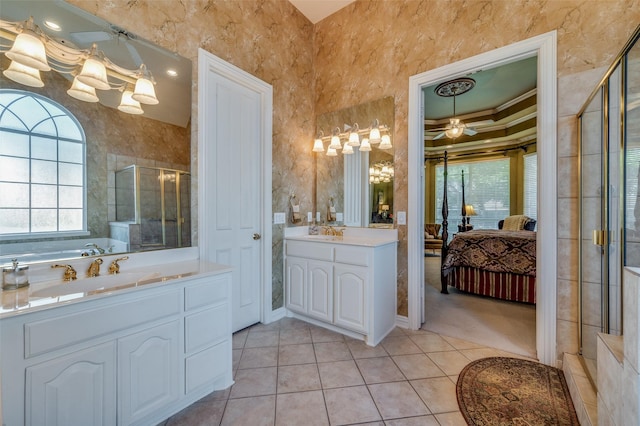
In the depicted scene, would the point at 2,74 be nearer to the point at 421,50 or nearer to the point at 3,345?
the point at 3,345

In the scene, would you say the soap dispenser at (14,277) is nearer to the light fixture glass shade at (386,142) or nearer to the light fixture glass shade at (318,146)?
the light fixture glass shade at (318,146)

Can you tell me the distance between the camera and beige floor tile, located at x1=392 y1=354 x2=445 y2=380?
1.83 m

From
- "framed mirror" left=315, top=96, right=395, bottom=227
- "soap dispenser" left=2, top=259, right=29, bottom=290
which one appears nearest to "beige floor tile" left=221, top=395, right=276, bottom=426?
"soap dispenser" left=2, top=259, right=29, bottom=290

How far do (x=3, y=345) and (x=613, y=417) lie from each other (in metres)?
2.33

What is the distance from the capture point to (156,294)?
1.35 m

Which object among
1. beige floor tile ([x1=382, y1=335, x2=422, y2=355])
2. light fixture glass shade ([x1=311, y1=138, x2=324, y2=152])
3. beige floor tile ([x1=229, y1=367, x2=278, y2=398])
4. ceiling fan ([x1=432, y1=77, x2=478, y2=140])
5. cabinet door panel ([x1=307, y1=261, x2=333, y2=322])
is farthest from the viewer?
ceiling fan ([x1=432, y1=77, x2=478, y2=140])

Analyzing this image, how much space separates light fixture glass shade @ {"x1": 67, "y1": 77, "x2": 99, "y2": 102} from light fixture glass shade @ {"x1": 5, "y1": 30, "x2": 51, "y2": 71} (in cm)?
12

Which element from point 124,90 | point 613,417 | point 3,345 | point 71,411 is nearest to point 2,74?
point 124,90

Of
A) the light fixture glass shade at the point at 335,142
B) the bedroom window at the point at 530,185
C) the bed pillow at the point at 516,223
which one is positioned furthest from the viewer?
the bedroom window at the point at 530,185

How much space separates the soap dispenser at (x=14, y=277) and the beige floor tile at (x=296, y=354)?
1.55 m

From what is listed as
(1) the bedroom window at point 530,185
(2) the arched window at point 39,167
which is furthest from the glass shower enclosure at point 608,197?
(1) the bedroom window at point 530,185

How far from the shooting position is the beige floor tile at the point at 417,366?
6.02 feet

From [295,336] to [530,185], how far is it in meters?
6.18

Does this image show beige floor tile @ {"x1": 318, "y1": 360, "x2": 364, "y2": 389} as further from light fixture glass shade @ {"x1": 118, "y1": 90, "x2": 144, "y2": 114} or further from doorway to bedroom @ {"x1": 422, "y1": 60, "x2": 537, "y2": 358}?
light fixture glass shade @ {"x1": 118, "y1": 90, "x2": 144, "y2": 114}
